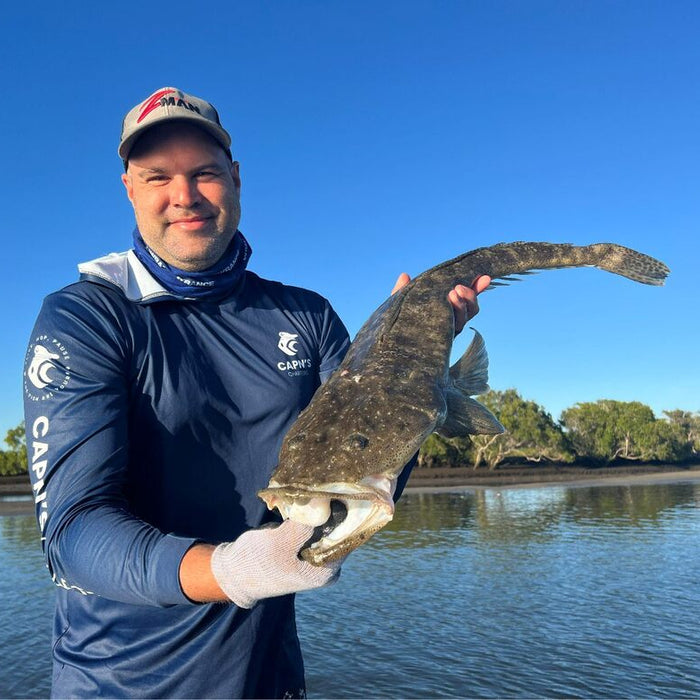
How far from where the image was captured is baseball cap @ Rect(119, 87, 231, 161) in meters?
3.28

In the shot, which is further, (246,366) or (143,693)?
(246,366)

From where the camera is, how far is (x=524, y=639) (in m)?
20.8

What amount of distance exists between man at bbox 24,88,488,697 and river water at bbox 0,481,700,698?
49.3 feet

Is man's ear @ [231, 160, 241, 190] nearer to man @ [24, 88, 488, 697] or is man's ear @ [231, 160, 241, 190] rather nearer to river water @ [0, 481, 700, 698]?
man @ [24, 88, 488, 697]

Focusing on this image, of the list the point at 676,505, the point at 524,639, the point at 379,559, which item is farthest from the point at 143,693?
the point at 676,505

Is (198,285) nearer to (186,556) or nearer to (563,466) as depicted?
(186,556)

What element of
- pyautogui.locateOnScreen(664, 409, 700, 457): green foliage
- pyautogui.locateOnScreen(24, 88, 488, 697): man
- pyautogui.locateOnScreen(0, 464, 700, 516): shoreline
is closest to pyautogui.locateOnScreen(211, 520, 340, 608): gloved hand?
pyautogui.locateOnScreen(24, 88, 488, 697): man

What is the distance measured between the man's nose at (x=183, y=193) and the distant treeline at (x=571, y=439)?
272 ft

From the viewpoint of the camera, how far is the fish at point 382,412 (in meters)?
2.54

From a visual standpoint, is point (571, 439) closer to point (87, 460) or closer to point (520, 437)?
point (520, 437)

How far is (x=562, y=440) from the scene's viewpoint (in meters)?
94.9

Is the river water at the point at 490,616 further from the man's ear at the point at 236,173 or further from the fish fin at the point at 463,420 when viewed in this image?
Result: the man's ear at the point at 236,173

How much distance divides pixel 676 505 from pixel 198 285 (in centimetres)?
6241

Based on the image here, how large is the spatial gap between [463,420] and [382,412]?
84 centimetres
